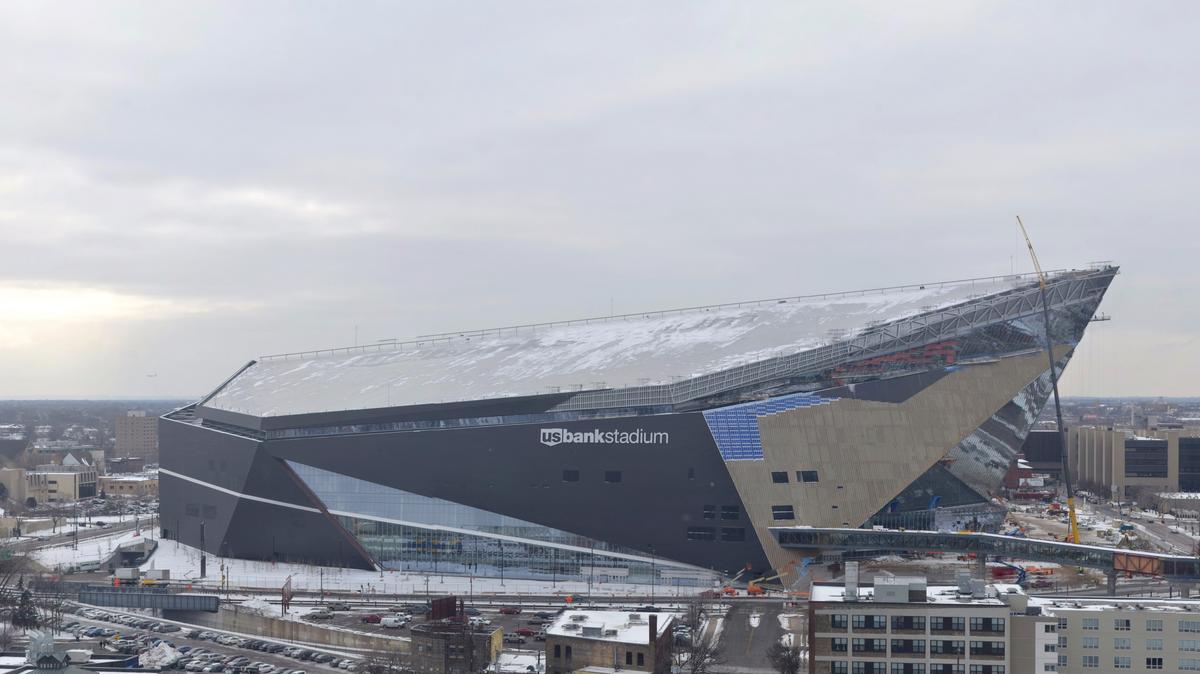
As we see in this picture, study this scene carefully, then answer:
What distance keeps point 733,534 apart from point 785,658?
23025 millimetres

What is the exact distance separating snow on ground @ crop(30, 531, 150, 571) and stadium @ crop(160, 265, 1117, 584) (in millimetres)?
12637

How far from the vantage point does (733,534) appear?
268ft

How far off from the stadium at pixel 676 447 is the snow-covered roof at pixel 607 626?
73.1 ft

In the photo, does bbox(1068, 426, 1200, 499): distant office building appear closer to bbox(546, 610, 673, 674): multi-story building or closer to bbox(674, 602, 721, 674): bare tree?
bbox(674, 602, 721, 674): bare tree

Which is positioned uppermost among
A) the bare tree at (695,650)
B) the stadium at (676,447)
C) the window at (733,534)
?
the stadium at (676,447)

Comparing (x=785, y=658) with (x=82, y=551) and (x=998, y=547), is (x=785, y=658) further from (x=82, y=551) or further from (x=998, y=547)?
(x=82, y=551)

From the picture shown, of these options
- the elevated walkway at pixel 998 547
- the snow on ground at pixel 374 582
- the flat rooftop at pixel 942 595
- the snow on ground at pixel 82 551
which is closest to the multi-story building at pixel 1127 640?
the flat rooftop at pixel 942 595

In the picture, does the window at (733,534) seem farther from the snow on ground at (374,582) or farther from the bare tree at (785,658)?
the bare tree at (785,658)

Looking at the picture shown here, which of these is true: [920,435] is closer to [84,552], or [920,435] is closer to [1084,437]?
[84,552]

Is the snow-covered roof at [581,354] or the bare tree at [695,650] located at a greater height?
the snow-covered roof at [581,354]

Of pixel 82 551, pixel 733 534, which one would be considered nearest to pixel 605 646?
pixel 733 534

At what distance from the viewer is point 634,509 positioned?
83.6 meters

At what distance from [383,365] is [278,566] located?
75.2 ft

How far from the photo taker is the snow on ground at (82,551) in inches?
3984
